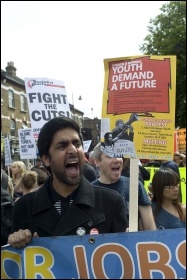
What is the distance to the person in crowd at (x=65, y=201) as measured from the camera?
243 centimetres

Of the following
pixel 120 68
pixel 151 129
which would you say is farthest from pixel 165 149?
pixel 120 68

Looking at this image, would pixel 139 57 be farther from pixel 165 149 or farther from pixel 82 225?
pixel 82 225

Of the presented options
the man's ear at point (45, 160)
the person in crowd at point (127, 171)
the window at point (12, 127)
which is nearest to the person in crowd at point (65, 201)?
the man's ear at point (45, 160)

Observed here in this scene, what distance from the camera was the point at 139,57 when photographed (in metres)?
3.40

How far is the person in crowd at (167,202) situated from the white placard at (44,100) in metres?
2.71

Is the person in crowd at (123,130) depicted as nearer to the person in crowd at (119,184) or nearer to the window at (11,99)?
the person in crowd at (119,184)

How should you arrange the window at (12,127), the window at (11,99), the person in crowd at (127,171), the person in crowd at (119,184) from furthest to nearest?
the window at (11,99)
the window at (12,127)
the person in crowd at (127,171)
the person in crowd at (119,184)

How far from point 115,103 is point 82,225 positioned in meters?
1.21

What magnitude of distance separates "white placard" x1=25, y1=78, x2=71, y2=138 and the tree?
94.5 feet

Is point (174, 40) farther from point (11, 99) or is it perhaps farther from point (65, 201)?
point (65, 201)

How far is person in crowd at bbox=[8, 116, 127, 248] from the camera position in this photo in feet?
7.97

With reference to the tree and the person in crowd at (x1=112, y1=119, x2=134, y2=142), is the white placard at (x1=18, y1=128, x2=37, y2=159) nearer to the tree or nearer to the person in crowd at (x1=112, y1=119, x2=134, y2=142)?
the person in crowd at (x1=112, y1=119, x2=134, y2=142)

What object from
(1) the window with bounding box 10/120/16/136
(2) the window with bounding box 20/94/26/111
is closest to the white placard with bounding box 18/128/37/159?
(1) the window with bounding box 10/120/16/136

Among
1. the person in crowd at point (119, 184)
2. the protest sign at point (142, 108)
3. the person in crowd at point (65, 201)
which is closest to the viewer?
the person in crowd at point (65, 201)
